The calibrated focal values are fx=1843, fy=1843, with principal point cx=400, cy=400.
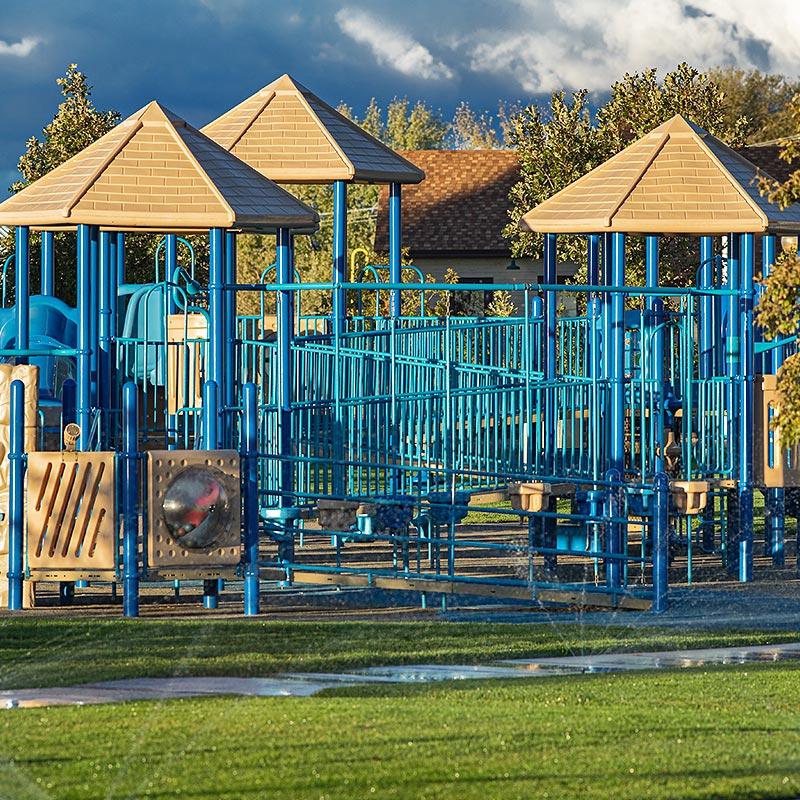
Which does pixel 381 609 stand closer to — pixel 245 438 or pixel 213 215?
pixel 245 438

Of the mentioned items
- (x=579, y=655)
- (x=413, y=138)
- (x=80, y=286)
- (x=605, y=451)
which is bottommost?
(x=579, y=655)

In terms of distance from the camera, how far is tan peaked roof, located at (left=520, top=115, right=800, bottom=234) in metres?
18.2

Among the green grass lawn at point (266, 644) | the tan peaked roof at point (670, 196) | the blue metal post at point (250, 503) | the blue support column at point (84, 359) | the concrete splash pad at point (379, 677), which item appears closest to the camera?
the concrete splash pad at point (379, 677)

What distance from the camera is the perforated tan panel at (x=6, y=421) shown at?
46.8ft

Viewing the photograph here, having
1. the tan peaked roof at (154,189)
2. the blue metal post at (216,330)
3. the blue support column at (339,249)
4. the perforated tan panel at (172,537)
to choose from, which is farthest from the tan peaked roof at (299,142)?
the perforated tan panel at (172,537)

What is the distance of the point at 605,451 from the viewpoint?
16391 millimetres

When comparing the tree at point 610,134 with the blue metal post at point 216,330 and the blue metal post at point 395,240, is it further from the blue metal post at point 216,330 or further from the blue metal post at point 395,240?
the blue metal post at point 216,330

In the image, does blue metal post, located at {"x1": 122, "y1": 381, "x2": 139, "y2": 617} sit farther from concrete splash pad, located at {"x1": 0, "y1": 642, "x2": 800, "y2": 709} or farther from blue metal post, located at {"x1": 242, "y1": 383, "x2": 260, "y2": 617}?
concrete splash pad, located at {"x1": 0, "y1": 642, "x2": 800, "y2": 709}

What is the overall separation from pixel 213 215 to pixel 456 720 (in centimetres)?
819

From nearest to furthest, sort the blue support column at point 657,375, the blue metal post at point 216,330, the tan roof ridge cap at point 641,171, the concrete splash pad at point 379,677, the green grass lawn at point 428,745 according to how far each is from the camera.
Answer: the green grass lawn at point 428,745
the concrete splash pad at point 379,677
the blue metal post at point 216,330
the blue support column at point 657,375
the tan roof ridge cap at point 641,171

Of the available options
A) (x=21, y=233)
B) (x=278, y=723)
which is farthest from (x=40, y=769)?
(x=21, y=233)

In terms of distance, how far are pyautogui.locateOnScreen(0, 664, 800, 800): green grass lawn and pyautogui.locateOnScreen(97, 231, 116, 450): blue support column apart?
6481 millimetres

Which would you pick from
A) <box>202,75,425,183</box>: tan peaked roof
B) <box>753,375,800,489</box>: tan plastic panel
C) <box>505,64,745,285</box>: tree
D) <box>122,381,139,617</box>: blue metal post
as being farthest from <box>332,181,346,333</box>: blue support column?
<box>505,64,745,285</box>: tree

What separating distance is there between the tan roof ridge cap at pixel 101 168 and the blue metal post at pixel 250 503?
10.9 ft
